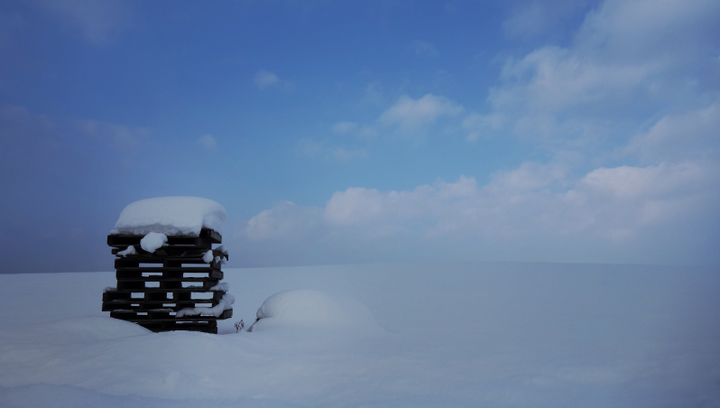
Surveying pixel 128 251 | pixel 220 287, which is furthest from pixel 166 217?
pixel 220 287

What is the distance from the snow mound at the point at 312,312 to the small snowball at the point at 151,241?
2502 millimetres

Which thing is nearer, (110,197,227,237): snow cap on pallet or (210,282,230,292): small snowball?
(110,197,227,237): snow cap on pallet

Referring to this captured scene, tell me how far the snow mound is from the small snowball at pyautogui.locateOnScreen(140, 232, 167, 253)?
2502 mm

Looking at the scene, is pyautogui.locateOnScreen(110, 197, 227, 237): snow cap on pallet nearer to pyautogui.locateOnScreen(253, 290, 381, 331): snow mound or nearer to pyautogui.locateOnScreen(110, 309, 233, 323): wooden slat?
pyautogui.locateOnScreen(110, 309, 233, 323): wooden slat

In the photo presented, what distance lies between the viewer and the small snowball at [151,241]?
27.1 ft

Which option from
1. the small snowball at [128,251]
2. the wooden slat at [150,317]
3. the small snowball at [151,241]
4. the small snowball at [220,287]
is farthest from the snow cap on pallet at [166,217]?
the wooden slat at [150,317]

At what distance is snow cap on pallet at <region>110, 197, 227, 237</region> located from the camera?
841 centimetres

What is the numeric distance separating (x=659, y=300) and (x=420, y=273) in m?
12.7

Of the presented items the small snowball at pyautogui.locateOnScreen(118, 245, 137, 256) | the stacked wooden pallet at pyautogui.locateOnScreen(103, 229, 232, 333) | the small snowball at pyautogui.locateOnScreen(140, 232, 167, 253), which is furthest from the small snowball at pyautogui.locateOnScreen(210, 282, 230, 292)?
the small snowball at pyautogui.locateOnScreen(118, 245, 137, 256)

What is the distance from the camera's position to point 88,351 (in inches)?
211

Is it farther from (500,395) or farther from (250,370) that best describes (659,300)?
(250,370)

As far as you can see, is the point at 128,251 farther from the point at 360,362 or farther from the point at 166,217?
the point at 360,362

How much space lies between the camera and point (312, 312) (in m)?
8.41

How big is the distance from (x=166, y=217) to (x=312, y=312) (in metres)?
3.52
